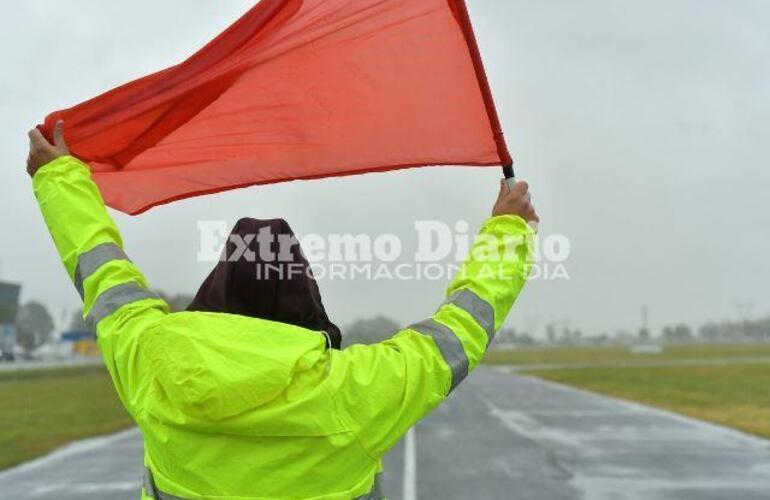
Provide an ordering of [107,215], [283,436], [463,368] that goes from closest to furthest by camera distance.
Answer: [283,436]
[463,368]
[107,215]

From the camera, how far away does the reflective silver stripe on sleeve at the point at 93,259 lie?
6.15 ft

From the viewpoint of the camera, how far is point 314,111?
3.20m

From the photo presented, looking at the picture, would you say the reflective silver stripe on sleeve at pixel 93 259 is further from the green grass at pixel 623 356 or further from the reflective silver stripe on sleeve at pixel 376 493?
the green grass at pixel 623 356

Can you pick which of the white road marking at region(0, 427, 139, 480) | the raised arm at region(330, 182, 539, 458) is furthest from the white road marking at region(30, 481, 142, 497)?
the raised arm at region(330, 182, 539, 458)

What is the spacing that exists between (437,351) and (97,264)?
81 cm

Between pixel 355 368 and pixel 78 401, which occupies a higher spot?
pixel 355 368

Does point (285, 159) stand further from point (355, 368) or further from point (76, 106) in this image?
point (355, 368)

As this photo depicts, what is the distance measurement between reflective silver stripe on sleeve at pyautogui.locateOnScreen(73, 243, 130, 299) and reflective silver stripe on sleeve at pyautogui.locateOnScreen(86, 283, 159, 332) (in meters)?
0.07

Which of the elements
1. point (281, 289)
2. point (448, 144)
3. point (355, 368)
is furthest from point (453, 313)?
point (448, 144)

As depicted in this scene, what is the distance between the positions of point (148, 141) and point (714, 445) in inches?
432

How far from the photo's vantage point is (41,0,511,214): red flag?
2975mm

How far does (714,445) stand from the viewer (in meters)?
11.8

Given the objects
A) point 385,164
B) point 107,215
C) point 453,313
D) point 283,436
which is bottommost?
point 283,436

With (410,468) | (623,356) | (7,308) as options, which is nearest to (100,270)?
(410,468)
